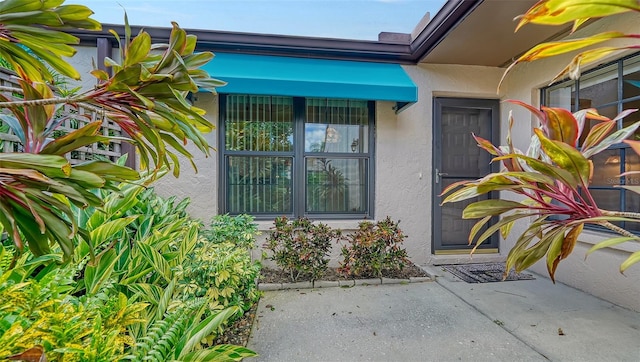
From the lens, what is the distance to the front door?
4375mm

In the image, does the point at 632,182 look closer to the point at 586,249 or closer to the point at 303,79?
the point at 586,249

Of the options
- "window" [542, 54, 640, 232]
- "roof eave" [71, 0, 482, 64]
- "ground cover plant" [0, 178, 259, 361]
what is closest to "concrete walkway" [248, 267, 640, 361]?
"ground cover plant" [0, 178, 259, 361]

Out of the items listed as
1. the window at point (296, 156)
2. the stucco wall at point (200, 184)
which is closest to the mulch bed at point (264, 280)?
the window at point (296, 156)

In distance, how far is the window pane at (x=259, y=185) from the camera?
411 cm

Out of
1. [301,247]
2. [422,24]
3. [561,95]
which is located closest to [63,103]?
[301,247]

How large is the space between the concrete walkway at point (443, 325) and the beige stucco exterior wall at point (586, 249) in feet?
0.49

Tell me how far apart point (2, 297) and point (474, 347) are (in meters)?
2.95

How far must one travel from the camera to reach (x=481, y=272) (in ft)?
12.7

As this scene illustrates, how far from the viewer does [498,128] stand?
14.5 ft

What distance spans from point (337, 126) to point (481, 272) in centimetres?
291

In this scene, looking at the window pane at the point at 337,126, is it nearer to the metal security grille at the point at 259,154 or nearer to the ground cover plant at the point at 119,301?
the metal security grille at the point at 259,154

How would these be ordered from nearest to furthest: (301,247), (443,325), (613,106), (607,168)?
(443,325)
(613,106)
(607,168)
(301,247)

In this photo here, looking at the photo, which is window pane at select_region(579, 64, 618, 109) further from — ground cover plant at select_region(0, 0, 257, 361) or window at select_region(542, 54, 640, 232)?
ground cover plant at select_region(0, 0, 257, 361)

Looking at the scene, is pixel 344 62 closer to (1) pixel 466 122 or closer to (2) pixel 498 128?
(1) pixel 466 122
